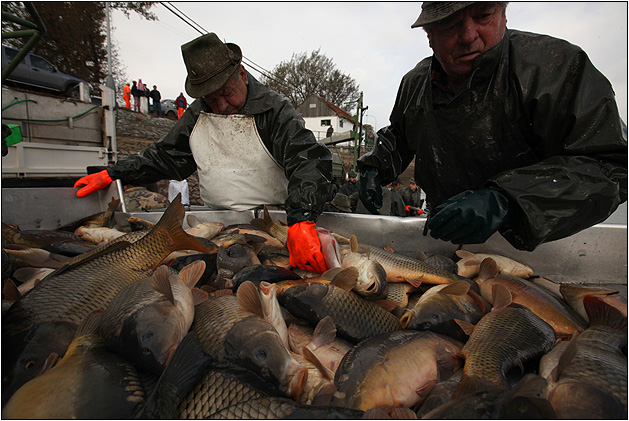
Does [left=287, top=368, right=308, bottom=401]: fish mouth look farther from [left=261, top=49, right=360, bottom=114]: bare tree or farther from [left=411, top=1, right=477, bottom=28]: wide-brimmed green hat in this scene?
[left=261, top=49, right=360, bottom=114]: bare tree

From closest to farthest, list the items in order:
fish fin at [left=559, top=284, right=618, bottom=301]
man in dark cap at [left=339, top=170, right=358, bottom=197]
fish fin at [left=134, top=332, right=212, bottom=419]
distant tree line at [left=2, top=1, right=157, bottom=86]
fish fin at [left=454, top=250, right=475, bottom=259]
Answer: fish fin at [left=134, top=332, right=212, bottom=419] → fish fin at [left=559, top=284, right=618, bottom=301] → fish fin at [left=454, top=250, right=475, bottom=259] → man in dark cap at [left=339, top=170, right=358, bottom=197] → distant tree line at [left=2, top=1, right=157, bottom=86]

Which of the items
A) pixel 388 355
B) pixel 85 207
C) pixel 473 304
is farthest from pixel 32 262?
pixel 473 304

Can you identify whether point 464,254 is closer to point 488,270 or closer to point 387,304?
point 488,270

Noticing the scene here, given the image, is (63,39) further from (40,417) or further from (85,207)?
(40,417)

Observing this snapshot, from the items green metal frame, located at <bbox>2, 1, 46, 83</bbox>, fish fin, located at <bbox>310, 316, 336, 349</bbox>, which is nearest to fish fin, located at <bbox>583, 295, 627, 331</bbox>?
fish fin, located at <bbox>310, 316, 336, 349</bbox>

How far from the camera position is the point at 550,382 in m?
1.19

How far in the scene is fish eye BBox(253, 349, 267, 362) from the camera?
126cm

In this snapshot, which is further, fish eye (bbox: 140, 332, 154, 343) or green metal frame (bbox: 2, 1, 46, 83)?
green metal frame (bbox: 2, 1, 46, 83)

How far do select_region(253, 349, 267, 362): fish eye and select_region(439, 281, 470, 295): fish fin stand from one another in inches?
42.2

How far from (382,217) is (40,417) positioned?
7.80 ft

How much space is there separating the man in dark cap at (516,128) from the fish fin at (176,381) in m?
1.46

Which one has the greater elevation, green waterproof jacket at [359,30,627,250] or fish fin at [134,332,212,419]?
green waterproof jacket at [359,30,627,250]

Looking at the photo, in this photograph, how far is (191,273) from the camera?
1751mm

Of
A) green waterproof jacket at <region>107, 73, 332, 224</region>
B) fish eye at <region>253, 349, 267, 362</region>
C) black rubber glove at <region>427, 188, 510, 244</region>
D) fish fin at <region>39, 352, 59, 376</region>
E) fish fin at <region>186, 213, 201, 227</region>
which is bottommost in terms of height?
fish eye at <region>253, 349, 267, 362</region>
